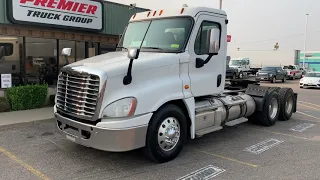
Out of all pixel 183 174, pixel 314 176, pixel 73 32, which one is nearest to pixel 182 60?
pixel 183 174

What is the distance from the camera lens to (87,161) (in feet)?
17.2

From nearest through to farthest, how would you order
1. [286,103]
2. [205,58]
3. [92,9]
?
[205,58], [286,103], [92,9]

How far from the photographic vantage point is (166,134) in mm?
5109

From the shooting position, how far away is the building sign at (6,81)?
9.72 m

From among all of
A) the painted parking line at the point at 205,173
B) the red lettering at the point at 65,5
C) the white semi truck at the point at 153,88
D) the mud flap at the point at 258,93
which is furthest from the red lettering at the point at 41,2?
the painted parking line at the point at 205,173

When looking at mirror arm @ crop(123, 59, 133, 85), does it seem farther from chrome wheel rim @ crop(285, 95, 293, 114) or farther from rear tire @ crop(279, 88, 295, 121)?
chrome wheel rim @ crop(285, 95, 293, 114)

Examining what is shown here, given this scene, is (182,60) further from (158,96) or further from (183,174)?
(183,174)

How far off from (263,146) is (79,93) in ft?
13.3

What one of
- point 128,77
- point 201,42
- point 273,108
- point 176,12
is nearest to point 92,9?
point 176,12

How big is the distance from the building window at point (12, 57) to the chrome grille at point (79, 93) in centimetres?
645

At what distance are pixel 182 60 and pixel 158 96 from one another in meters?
0.89

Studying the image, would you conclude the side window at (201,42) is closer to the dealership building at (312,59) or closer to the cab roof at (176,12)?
the cab roof at (176,12)

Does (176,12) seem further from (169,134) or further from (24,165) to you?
(24,165)

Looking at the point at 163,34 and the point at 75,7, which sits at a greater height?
the point at 75,7
